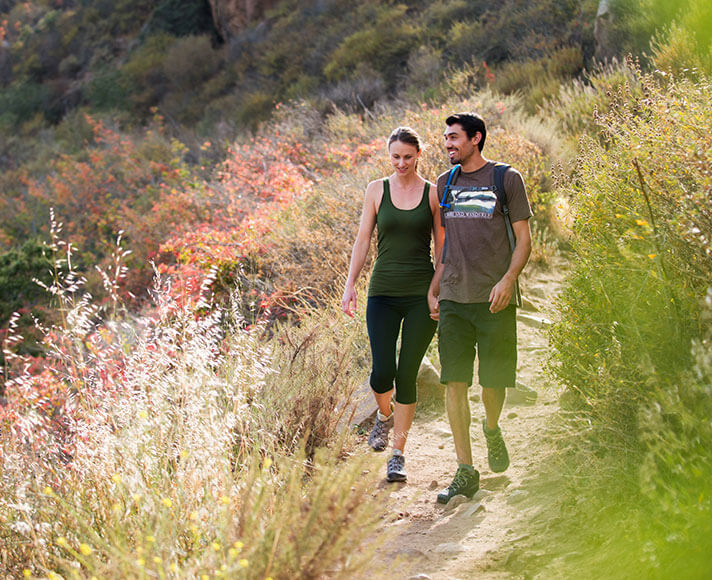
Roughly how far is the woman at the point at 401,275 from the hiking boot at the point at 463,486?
428 millimetres

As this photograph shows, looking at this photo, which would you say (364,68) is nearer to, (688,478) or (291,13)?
(291,13)

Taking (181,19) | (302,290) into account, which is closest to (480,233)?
(302,290)

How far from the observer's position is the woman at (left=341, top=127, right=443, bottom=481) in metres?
4.34

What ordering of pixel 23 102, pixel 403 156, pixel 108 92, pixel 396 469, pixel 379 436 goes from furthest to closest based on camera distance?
pixel 23 102 < pixel 108 92 < pixel 379 436 < pixel 396 469 < pixel 403 156

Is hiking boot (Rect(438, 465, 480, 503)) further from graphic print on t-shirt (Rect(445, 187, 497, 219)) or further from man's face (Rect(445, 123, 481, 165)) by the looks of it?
man's face (Rect(445, 123, 481, 165))

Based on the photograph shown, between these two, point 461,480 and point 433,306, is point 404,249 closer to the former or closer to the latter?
point 433,306

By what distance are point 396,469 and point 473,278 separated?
1.31 m

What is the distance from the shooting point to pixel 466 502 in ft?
13.3

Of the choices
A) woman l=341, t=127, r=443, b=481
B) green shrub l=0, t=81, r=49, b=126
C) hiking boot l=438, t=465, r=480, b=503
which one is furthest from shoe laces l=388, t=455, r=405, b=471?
green shrub l=0, t=81, r=49, b=126

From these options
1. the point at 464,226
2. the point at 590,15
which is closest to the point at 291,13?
the point at 590,15

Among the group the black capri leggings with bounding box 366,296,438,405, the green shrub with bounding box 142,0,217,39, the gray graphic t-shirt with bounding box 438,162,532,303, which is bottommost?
the black capri leggings with bounding box 366,296,438,405

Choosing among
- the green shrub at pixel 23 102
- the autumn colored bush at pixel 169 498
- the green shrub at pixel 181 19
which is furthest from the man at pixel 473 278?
the green shrub at pixel 23 102

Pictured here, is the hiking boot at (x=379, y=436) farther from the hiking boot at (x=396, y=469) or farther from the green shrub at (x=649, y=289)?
the green shrub at (x=649, y=289)

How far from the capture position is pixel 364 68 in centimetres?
1777
